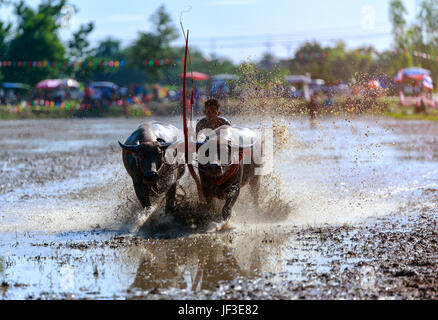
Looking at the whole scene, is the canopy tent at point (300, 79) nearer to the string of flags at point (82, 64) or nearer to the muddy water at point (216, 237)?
the string of flags at point (82, 64)

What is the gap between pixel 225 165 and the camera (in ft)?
29.4

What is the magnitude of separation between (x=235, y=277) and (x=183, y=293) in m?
0.73

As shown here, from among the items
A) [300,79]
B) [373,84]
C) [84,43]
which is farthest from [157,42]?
[373,84]

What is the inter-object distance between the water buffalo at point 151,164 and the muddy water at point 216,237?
0.21 meters

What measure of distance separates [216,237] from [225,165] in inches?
35.7

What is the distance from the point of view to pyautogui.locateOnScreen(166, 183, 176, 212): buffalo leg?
379 inches

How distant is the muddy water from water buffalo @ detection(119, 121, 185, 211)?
212mm

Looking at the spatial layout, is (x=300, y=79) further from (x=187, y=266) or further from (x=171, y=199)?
(x=187, y=266)

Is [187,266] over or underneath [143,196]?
underneath

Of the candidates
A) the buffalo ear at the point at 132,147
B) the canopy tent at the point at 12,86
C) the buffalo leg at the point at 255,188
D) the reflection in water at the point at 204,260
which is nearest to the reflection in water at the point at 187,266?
the reflection in water at the point at 204,260

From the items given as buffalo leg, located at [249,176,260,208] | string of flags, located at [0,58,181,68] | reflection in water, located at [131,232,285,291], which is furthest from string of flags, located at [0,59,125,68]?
reflection in water, located at [131,232,285,291]

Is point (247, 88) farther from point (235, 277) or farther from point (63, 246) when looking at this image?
point (235, 277)

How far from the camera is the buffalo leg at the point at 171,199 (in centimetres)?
964
